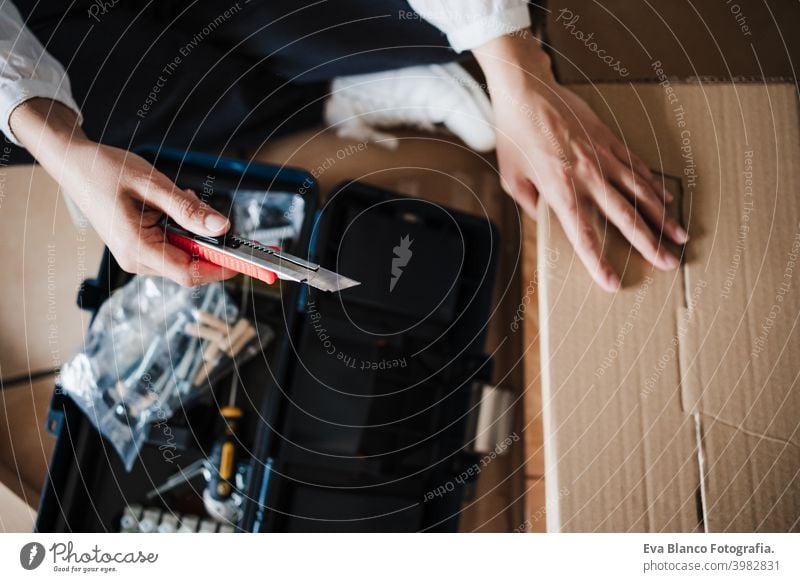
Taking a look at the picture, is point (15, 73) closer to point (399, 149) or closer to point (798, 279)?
point (399, 149)

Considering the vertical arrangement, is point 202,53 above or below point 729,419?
above

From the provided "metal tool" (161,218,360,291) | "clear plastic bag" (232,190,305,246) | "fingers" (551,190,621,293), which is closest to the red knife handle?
"metal tool" (161,218,360,291)

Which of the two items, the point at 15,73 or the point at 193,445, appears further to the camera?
the point at 193,445

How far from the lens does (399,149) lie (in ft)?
1.56

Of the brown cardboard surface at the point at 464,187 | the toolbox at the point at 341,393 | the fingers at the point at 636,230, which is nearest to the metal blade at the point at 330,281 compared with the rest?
the toolbox at the point at 341,393

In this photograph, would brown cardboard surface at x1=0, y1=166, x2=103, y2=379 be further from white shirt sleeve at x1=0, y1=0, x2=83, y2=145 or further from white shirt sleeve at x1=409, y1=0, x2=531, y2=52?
white shirt sleeve at x1=409, y1=0, x2=531, y2=52

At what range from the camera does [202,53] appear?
0.42 metres

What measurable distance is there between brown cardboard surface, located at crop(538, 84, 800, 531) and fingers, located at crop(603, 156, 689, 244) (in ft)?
0.04

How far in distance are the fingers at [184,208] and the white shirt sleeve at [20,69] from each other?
0.09m

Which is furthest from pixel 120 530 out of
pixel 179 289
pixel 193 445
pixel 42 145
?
pixel 42 145

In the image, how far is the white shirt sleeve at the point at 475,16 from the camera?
1.28ft
